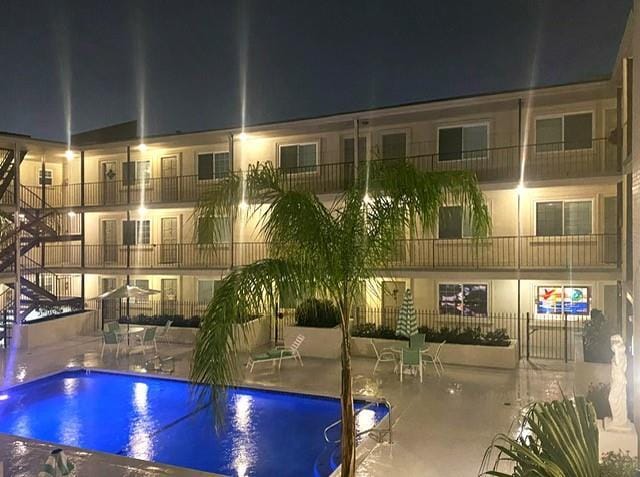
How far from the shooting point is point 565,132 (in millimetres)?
15977

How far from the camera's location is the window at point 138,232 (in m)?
22.3

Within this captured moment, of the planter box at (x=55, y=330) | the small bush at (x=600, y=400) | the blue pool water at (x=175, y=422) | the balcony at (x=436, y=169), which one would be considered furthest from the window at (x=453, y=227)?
the planter box at (x=55, y=330)

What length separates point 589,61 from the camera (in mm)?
17062

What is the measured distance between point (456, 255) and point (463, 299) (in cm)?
165

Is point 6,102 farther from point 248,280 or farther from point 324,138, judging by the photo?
point 248,280

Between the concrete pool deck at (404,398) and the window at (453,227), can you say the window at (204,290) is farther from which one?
the window at (453,227)

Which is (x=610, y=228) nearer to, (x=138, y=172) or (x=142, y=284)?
(x=142, y=284)

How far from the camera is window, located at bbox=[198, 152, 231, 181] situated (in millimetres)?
21034

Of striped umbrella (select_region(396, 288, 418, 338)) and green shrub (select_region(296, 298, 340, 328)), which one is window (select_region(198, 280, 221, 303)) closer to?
green shrub (select_region(296, 298, 340, 328))

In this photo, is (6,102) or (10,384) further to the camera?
(6,102)

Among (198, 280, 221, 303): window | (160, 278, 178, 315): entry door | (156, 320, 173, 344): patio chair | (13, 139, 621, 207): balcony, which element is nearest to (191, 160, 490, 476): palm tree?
(13, 139, 621, 207): balcony

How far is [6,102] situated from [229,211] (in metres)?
21.9

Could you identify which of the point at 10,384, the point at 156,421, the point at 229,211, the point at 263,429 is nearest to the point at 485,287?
the point at 263,429

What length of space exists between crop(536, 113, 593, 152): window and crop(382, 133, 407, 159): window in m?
4.46
